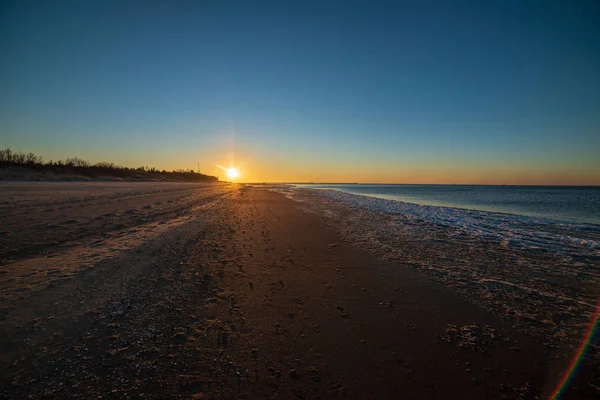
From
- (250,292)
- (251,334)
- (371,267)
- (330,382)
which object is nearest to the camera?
(330,382)

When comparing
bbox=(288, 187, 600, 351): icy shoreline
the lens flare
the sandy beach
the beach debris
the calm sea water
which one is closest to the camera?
the sandy beach

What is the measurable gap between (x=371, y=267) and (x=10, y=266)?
30.1 ft

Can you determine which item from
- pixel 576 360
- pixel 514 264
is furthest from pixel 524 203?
pixel 576 360

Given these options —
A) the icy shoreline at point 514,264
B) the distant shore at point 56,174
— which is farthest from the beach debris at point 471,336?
the distant shore at point 56,174

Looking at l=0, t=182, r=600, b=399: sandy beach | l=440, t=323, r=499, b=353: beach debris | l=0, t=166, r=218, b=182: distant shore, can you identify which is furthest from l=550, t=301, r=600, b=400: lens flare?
l=0, t=166, r=218, b=182: distant shore

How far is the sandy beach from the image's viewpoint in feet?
9.30

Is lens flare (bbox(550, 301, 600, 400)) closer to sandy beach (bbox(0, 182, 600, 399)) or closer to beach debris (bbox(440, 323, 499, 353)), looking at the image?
sandy beach (bbox(0, 182, 600, 399))

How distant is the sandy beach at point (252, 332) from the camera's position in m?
2.83

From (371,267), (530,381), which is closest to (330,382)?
(530,381)

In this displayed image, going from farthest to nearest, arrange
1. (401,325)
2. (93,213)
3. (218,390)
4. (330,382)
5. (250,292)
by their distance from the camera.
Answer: (93,213) < (250,292) < (401,325) < (330,382) < (218,390)

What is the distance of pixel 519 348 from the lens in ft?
12.0

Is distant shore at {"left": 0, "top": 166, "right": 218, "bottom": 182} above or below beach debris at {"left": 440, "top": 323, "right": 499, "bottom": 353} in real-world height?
above

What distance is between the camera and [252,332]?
3850 millimetres

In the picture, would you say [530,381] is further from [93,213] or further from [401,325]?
[93,213]
